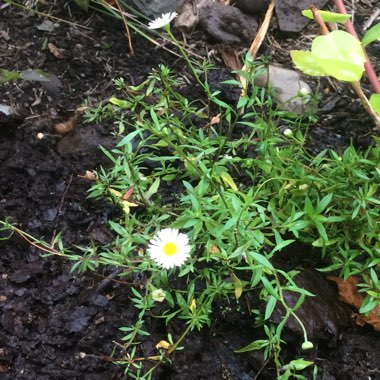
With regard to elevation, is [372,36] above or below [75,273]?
above

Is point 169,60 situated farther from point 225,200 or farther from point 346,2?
point 225,200

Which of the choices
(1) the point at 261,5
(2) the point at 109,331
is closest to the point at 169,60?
(1) the point at 261,5

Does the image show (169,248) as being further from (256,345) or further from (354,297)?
(354,297)

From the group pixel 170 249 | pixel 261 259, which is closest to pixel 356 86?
pixel 261 259

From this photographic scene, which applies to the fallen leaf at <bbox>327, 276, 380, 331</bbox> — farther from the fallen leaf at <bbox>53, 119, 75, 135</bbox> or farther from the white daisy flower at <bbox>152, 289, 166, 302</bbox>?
the fallen leaf at <bbox>53, 119, 75, 135</bbox>

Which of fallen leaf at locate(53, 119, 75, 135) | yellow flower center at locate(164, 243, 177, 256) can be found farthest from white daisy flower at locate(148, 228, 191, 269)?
fallen leaf at locate(53, 119, 75, 135)

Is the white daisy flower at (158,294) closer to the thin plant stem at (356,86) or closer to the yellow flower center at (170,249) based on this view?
the yellow flower center at (170,249)
